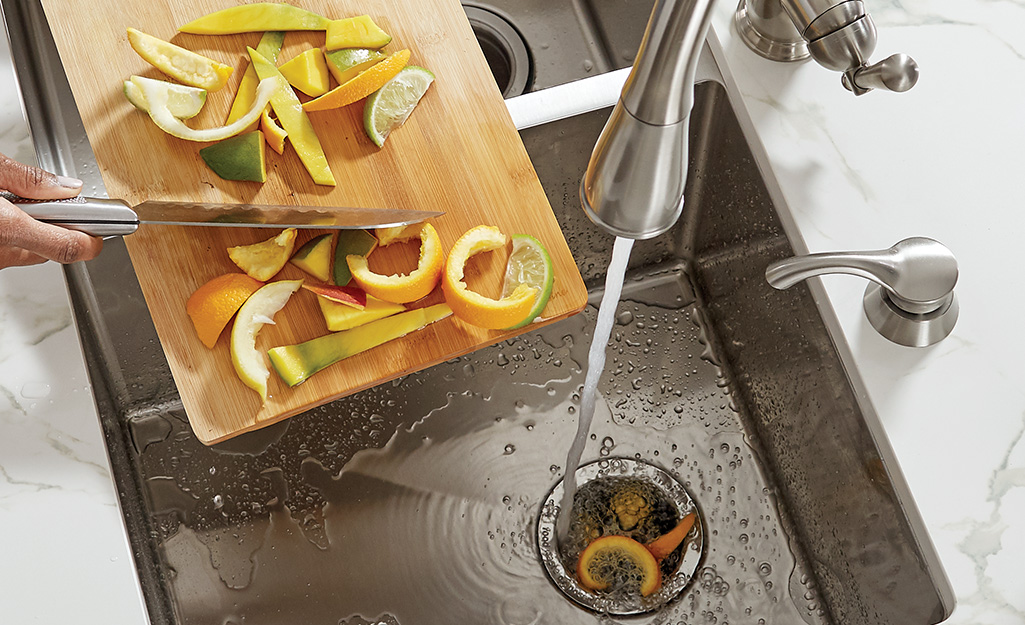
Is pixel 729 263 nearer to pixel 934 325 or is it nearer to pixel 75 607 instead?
pixel 934 325

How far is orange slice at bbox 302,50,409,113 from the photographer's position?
777 mm

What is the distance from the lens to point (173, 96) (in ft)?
2.54

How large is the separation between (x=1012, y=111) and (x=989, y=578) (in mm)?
458

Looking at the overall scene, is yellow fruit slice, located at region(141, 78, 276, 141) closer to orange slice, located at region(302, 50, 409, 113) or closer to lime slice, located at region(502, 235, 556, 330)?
orange slice, located at region(302, 50, 409, 113)

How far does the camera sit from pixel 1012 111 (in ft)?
2.72

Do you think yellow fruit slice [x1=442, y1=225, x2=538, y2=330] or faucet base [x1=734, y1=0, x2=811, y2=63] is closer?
yellow fruit slice [x1=442, y1=225, x2=538, y2=330]

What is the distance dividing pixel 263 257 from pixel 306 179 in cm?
9

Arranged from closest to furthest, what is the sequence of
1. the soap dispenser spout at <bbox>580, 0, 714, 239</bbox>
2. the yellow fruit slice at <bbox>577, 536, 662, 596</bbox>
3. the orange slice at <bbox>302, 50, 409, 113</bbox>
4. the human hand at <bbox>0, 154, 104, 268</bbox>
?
the soap dispenser spout at <bbox>580, 0, 714, 239</bbox> → the human hand at <bbox>0, 154, 104, 268</bbox> → the orange slice at <bbox>302, 50, 409, 113</bbox> → the yellow fruit slice at <bbox>577, 536, 662, 596</bbox>

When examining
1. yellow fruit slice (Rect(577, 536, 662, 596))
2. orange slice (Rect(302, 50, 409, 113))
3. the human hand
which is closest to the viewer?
the human hand

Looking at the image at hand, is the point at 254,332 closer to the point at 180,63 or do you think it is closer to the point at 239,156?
the point at 239,156

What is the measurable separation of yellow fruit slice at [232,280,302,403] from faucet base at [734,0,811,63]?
532mm

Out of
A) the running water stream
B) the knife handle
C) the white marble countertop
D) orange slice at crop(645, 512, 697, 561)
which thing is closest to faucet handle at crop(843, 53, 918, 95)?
the white marble countertop

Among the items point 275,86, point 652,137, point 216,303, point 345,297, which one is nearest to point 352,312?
point 345,297

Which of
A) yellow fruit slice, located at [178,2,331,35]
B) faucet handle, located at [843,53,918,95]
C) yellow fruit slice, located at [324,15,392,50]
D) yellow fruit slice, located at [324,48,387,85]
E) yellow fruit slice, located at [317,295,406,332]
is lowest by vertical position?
yellow fruit slice, located at [317,295,406,332]
